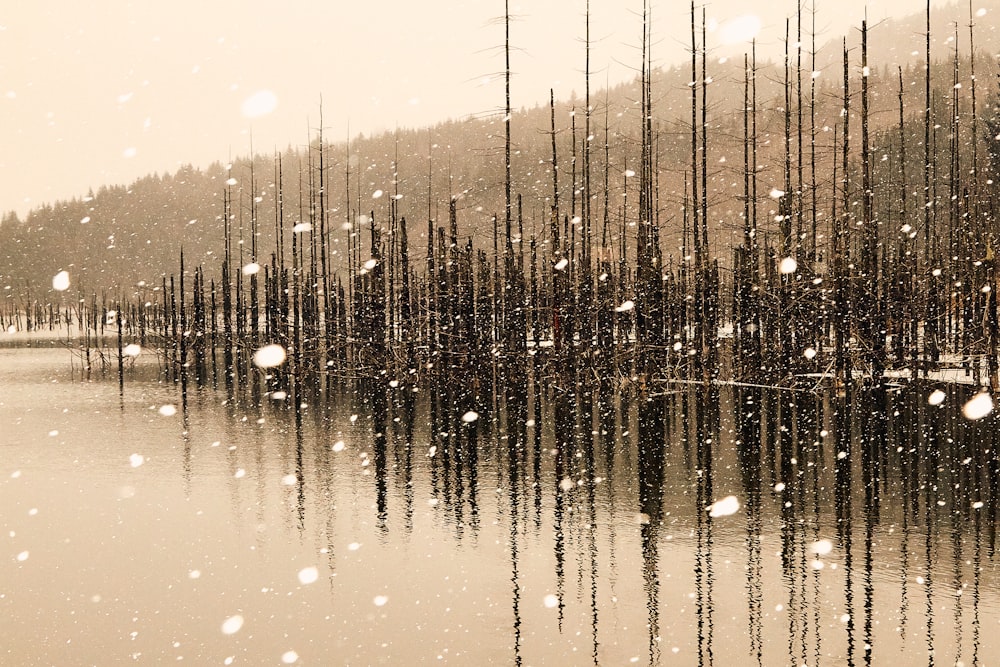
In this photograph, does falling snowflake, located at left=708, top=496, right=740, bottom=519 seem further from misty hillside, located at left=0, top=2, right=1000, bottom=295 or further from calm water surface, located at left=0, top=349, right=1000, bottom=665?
misty hillside, located at left=0, top=2, right=1000, bottom=295

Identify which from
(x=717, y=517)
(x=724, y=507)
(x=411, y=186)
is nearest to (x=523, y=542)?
(x=717, y=517)

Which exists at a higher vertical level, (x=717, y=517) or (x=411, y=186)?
(x=411, y=186)

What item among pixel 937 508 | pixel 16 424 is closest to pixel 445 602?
pixel 937 508

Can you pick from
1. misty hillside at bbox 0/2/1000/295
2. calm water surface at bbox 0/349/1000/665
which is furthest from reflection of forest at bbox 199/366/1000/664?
misty hillside at bbox 0/2/1000/295

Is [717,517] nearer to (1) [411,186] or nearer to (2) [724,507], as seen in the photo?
(2) [724,507]

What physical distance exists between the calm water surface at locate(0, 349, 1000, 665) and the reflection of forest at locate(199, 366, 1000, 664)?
4cm

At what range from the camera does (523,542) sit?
8977mm

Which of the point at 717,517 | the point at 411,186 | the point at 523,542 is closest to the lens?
the point at 523,542

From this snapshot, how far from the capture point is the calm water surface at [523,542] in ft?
21.6

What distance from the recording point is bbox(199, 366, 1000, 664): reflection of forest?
6.64 meters

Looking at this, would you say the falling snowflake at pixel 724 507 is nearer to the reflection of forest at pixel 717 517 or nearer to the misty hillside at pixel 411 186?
the reflection of forest at pixel 717 517

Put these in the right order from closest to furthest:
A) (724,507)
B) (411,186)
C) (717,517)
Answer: (717,517)
(724,507)
(411,186)

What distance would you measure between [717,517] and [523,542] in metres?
2.28

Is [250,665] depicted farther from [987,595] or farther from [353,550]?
[987,595]
